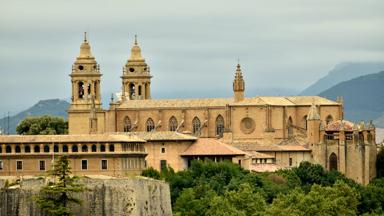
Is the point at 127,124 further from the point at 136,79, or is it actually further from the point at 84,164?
the point at 84,164

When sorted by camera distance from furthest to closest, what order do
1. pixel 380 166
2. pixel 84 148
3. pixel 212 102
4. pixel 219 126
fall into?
pixel 212 102 < pixel 219 126 < pixel 380 166 < pixel 84 148

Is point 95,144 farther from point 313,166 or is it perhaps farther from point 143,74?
point 143,74

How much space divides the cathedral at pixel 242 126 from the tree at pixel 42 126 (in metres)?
5.94

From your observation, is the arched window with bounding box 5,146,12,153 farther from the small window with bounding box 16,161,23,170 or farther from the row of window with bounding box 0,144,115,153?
the small window with bounding box 16,161,23,170

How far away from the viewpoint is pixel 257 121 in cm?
14912

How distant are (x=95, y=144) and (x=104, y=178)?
66.0ft

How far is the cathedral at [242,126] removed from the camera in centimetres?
14362

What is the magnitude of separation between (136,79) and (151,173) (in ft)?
163

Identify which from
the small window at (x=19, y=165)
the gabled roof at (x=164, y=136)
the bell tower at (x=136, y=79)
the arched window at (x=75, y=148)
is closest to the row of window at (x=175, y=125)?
the gabled roof at (x=164, y=136)

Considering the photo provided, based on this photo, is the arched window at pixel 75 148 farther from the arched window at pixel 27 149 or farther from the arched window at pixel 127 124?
the arched window at pixel 127 124

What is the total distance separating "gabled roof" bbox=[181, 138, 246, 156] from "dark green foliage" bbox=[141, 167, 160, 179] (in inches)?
463

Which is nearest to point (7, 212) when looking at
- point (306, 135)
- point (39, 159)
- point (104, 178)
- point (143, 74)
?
point (104, 178)

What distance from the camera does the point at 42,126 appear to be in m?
165

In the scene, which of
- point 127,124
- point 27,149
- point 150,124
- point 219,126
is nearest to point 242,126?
point 219,126
